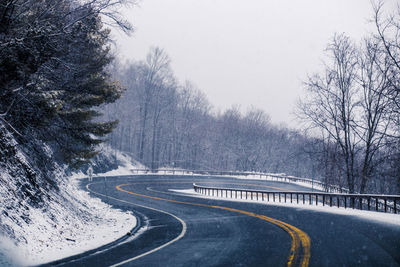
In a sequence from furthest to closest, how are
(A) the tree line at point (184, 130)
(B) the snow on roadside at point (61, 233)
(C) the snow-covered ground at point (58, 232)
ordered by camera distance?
(A) the tree line at point (184, 130) → (B) the snow on roadside at point (61, 233) → (C) the snow-covered ground at point (58, 232)

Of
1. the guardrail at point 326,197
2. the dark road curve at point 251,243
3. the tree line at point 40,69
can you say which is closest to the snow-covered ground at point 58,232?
the dark road curve at point 251,243

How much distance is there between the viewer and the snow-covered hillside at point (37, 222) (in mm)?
7891

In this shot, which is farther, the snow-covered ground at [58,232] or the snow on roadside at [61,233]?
the snow on roadside at [61,233]

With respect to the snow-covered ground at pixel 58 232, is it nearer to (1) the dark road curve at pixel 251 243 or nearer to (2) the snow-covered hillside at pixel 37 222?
(2) the snow-covered hillside at pixel 37 222

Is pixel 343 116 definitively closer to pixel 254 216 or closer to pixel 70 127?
pixel 254 216

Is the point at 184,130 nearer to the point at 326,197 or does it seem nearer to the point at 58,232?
the point at 326,197

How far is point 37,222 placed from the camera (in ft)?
31.2

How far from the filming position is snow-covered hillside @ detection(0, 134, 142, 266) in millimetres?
7891

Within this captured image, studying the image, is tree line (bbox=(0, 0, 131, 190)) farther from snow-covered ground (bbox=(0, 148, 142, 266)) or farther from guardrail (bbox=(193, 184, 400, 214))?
guardrail (bbox=(193, 184, 400, 214))

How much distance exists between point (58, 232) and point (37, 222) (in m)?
0.84

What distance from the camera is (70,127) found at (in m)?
15.0

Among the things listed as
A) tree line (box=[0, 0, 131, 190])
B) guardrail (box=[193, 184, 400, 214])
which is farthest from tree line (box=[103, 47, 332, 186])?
tree line (box=[0, 0, 131, 190])

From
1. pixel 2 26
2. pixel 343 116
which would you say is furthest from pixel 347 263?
pixel 343 116

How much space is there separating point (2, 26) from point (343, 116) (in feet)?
77.9
